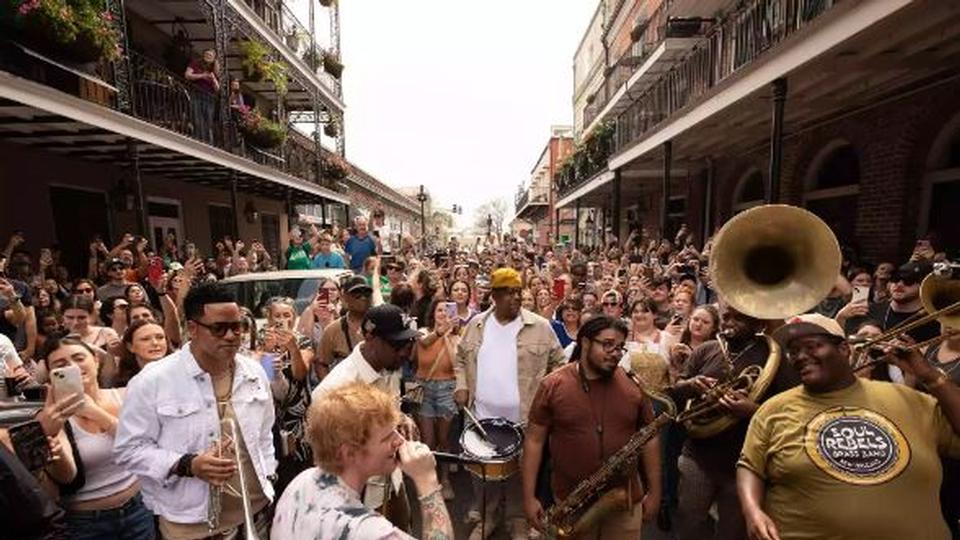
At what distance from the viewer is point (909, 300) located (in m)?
3.58

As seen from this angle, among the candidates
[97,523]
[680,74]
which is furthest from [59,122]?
[680,74]

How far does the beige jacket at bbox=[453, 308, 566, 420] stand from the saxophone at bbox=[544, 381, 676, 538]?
3.14 feet

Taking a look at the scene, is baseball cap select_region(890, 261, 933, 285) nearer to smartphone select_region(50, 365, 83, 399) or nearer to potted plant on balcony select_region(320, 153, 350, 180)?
smartphone select_region(50, 365, 83, 399)

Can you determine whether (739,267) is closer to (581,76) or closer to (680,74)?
(680,74)

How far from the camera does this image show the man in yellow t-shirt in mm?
2092

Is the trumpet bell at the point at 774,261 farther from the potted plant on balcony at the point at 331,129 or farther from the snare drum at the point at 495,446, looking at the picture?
the potted plant on balcony at the point at 331,129

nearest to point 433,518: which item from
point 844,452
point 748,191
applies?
point 844,452

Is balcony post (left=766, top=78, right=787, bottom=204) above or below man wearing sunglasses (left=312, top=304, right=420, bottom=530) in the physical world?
above

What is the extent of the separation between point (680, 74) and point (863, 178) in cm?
358

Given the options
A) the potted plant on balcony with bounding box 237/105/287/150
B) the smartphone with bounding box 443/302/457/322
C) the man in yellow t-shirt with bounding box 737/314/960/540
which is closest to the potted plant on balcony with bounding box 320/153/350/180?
the potted plant on balcony with bounding box 237/105/287/150

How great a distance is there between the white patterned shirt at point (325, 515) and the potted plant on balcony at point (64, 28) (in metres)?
6.91

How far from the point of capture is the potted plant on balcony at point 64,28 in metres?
5.64

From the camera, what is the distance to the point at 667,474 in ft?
13.3

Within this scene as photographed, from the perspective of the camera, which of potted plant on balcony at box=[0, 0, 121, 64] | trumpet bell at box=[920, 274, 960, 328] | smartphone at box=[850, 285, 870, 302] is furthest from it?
potted plant on balcony at box=[0, 0, 121, 64]
